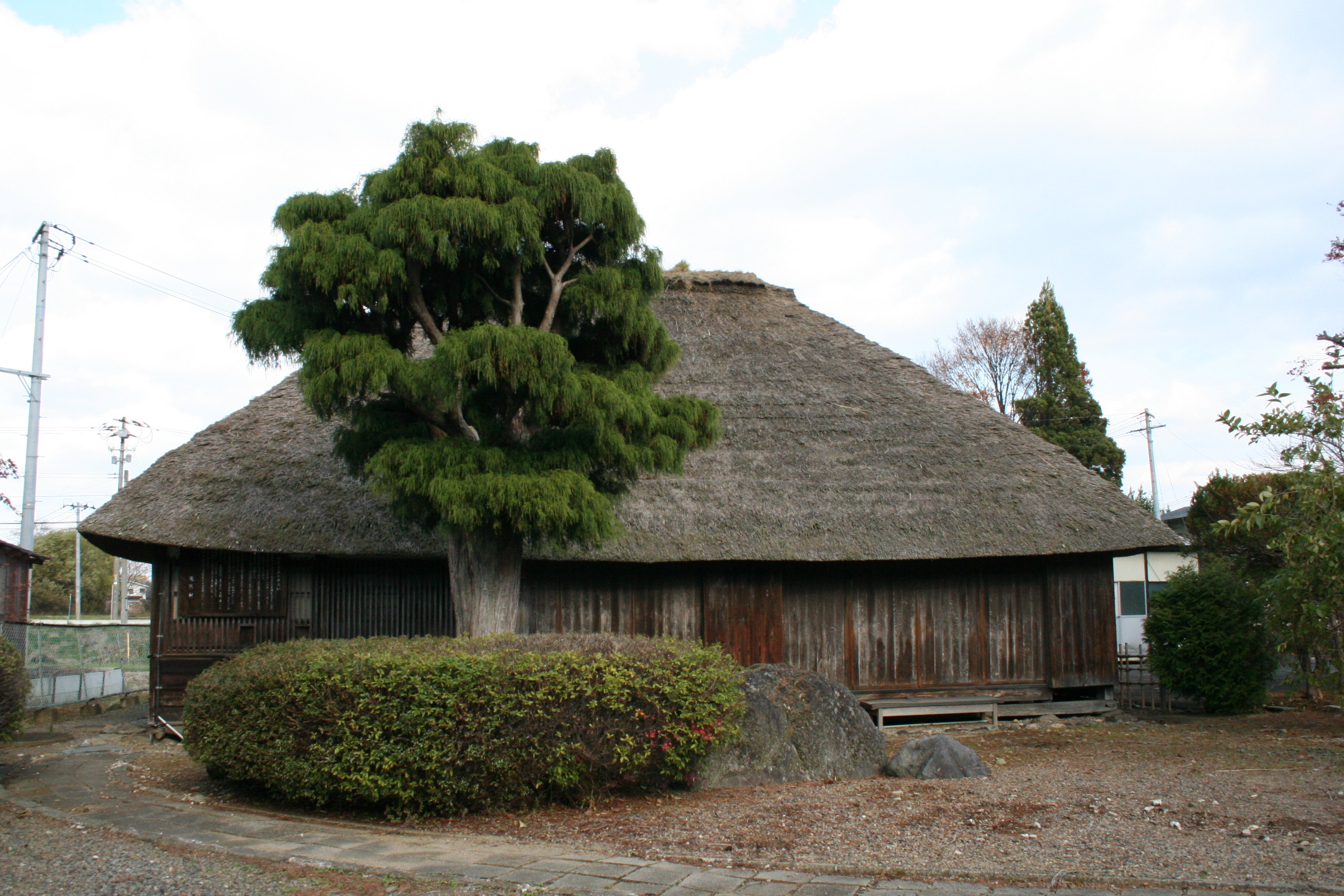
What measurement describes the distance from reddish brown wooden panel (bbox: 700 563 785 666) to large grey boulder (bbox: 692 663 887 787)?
3.63 metres

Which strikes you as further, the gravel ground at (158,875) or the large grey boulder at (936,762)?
the large grey boulder at (936,762)

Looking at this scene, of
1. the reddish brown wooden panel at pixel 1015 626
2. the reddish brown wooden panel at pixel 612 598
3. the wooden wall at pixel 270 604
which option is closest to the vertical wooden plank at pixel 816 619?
the reddish brown wooden panel at pixel 612 598

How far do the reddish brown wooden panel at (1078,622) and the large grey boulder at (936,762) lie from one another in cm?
506

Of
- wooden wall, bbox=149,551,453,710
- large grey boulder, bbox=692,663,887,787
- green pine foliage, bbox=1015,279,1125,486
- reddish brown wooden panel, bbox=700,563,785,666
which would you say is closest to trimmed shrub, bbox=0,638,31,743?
wooden wall, bbox=149,551,453,710

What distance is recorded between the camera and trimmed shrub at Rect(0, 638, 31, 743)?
740cm

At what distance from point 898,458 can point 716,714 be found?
21.4ft

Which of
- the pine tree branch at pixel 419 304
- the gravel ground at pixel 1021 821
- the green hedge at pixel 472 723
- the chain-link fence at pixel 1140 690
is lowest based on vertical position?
the chain-link fence at pixel 1140 690

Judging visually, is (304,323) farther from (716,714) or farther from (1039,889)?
(1039,889)

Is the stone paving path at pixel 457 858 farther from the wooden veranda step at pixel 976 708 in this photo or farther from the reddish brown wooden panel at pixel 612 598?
the wooden veranda step at pixel 976 708

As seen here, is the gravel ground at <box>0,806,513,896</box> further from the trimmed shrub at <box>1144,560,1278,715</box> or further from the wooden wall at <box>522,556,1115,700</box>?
the trimmed shrub at <box>1144,560,1278,715</box>

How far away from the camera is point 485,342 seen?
24.9 feet

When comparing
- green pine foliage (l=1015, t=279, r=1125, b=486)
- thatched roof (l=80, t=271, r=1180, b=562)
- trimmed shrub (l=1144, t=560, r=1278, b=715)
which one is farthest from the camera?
green pine foliage (l=1015, t=279, r=1125, b=486)

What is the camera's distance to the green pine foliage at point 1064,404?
29.6 metres

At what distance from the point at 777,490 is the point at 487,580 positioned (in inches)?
176
